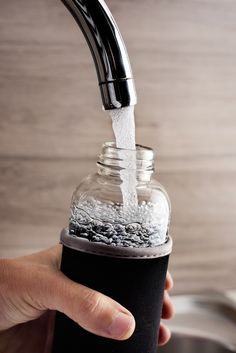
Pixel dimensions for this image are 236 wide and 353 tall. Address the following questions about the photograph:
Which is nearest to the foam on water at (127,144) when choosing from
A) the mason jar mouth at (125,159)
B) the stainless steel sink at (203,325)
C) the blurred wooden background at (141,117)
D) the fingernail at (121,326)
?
the mason jar mouth at (125,159)

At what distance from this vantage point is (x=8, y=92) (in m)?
0.95

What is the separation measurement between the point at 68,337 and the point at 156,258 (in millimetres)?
117

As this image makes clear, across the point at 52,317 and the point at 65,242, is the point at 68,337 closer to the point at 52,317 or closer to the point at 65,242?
the point at 65,242

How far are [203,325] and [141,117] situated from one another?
36cm

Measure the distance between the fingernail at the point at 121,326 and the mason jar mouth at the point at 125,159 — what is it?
144 millimetres

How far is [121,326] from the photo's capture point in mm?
602

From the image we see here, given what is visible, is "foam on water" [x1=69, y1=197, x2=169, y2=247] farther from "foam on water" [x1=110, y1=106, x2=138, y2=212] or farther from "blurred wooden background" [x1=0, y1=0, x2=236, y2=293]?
"blurred wooden background" [x1=0, y1=0, x2=236, y2=293]

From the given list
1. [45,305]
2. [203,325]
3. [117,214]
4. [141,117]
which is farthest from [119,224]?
[203,325]

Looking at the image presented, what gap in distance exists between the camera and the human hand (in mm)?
609

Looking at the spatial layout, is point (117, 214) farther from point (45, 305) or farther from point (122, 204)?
point (45, 305)

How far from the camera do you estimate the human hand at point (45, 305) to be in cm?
61

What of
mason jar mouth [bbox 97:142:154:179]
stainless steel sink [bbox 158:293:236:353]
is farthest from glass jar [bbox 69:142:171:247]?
stainless steel sink [bbox 158:293:236:353]

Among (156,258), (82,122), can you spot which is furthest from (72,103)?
(156,258)

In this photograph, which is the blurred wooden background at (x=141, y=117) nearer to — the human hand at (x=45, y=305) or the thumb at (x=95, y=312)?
the human hand at (x=45, y=305)
